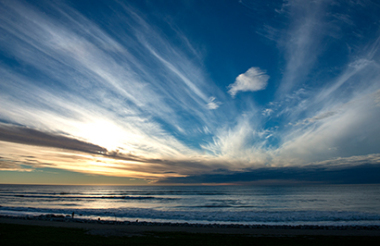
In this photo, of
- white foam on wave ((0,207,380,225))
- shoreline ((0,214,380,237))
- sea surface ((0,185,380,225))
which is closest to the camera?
shoreline ((0,214,380,237))

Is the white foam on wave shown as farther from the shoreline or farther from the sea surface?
the shoreline

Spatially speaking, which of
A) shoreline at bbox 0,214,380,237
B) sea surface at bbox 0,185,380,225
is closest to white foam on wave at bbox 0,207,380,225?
sea surface at bbox 0,185,380,225

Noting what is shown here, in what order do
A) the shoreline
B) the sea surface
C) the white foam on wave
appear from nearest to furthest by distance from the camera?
the shoreline → the white foam on wave → the sea surface

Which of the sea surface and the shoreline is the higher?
the shoreline

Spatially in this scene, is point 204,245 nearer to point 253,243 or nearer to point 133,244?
point 253,243

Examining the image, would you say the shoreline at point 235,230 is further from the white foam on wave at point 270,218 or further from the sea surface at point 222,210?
the sea surface at point 222,210

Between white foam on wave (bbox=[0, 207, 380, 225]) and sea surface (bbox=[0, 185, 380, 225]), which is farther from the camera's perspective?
sea surface (bbox=[0, 185, 380, 225])

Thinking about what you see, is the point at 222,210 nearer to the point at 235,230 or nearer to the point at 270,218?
the point at 270,218

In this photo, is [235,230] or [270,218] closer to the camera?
[235,230]

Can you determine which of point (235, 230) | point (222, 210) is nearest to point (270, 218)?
point (222, 210)

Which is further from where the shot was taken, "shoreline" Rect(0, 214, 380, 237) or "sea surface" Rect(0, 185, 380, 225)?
"sea surface" Rect(0, 185, 380, 225)

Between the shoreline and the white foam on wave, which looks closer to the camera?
the shoreline

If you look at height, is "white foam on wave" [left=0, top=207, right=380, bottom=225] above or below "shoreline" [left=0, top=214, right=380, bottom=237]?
below

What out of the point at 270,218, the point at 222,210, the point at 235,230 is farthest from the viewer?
the point at 222,210
